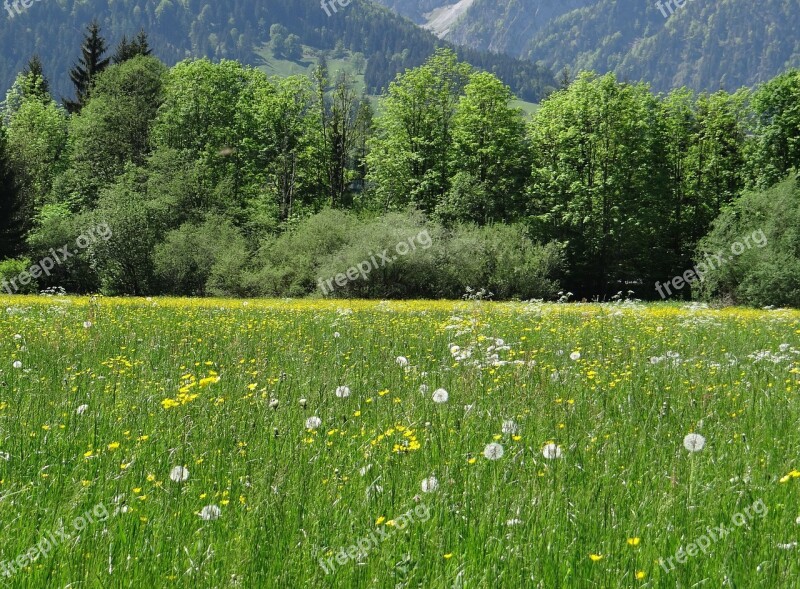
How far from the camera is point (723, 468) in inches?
142

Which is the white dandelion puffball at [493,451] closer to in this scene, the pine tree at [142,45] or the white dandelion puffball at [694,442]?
the white dandelion puffball at [694,442]

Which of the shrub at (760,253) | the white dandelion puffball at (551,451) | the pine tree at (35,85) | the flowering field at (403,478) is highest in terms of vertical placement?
the pine tree at (35,85)

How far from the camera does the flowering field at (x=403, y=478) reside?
249cm

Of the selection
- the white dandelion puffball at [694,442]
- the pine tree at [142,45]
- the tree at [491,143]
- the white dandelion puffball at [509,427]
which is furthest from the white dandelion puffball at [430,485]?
the pine tree at [142,45]

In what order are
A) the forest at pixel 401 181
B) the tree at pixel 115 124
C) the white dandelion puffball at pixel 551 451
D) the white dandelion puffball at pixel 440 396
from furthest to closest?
1. the tree at pixel 115 124
2. the forest at pixel 401 181
3. the white dandelion puffball at pixel 440 396
4. the white dandelion puffball at pixel 551 451

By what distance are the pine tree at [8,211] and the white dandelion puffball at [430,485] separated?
46.8 metres

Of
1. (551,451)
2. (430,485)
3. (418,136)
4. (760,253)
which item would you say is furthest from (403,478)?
(418,136)

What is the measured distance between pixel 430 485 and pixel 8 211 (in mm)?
48190

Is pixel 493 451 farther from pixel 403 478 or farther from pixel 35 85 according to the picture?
pixel 35 85

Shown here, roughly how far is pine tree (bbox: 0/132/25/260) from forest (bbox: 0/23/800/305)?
0.33ft

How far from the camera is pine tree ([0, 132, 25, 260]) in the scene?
42.3 metres

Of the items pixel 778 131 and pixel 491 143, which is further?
pixel 491 143

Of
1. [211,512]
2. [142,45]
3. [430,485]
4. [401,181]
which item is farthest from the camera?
[142,45]

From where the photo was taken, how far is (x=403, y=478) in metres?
3.37
